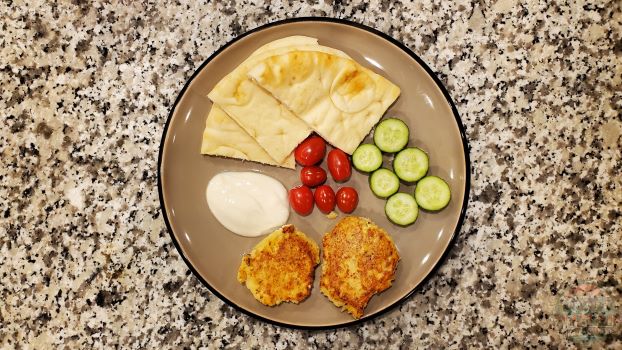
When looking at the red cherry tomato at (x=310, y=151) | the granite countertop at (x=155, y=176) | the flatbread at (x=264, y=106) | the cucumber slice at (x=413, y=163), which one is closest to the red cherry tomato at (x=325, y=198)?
the red cherry tomato at (x=310, y=151)

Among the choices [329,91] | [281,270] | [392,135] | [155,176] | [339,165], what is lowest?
[281,270]

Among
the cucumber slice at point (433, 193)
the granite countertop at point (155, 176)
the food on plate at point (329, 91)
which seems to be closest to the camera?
the food on plate at point (329, 91)

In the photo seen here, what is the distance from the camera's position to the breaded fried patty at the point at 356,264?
2.73m

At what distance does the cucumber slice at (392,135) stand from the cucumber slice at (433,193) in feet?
0.69

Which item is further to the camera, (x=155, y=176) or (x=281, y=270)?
(x=155, y=176)

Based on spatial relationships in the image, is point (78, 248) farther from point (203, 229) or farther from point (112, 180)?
point (203, 229)

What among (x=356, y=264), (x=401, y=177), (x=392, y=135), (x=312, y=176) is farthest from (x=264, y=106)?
(x=356, y=264)

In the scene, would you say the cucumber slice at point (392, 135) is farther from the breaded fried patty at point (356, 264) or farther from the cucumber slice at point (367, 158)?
the breaded fried patty at point (356, 264)

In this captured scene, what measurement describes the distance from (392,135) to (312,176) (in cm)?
44

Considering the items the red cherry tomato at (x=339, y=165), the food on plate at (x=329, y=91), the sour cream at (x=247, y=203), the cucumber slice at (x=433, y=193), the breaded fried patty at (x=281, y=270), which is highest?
the food on plate at (x=329, y=91)

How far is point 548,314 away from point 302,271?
1.29m

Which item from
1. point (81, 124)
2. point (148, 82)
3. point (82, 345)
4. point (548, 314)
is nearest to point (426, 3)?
point (148, 82)

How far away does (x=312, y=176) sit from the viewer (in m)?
2.81

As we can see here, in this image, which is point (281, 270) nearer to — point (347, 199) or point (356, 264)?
point (356, 264)
